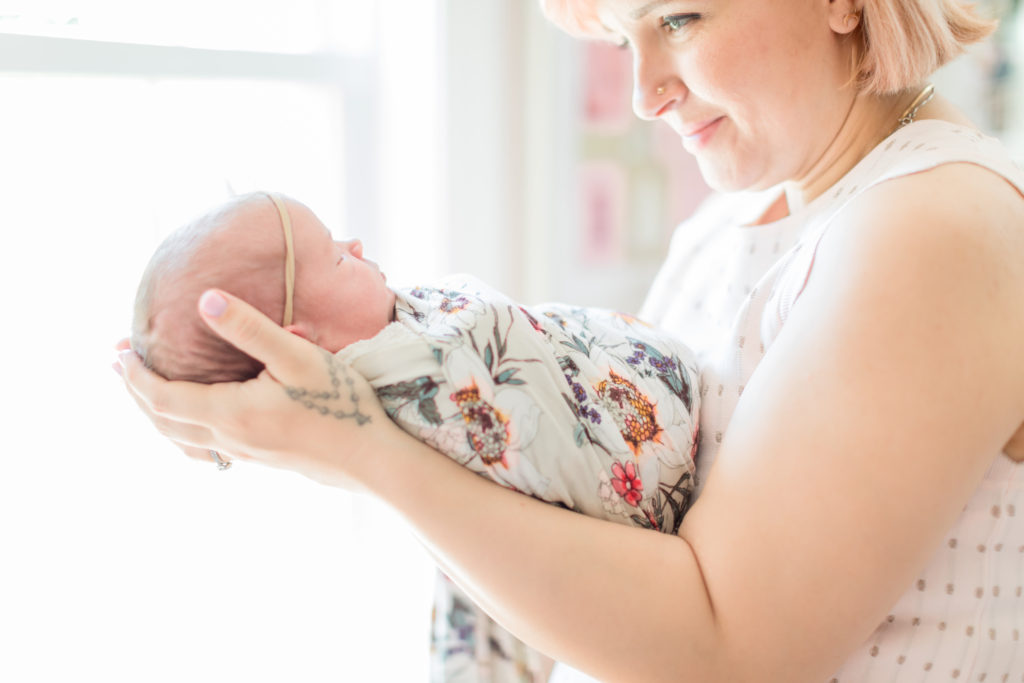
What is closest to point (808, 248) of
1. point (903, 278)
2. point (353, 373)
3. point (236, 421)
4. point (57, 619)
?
point (903, 278)

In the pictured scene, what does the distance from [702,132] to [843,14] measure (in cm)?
22

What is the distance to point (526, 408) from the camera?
2.87 feet

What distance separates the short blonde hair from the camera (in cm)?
96

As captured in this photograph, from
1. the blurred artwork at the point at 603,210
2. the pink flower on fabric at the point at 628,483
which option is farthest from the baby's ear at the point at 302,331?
the blurred artwork at the point at 603,210

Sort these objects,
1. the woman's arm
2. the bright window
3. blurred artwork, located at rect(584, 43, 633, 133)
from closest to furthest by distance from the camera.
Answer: the woman's arm, the bright window, blurred artwork, located at rect(584, 43, 633, 133)

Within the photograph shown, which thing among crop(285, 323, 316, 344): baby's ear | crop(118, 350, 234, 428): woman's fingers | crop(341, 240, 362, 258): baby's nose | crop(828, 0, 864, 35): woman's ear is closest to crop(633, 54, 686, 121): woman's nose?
crop(828, 0, 864, 35): woman's ear

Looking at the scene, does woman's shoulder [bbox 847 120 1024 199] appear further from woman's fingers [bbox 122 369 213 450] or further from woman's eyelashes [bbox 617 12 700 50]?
woman's fingers [bbox 122 369 213 450]

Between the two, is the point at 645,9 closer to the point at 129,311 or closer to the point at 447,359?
the point at 447,359

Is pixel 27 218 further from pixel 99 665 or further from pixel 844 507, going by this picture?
pixel 844 507

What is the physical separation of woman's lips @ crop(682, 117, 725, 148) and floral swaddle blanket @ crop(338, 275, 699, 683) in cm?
29

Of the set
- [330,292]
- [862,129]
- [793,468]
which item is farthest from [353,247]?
[862,129]

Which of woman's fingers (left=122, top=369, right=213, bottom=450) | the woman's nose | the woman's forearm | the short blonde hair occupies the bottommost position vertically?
the woman's forearm

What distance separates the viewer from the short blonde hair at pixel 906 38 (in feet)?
3.15

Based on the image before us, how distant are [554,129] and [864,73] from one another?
102cm
